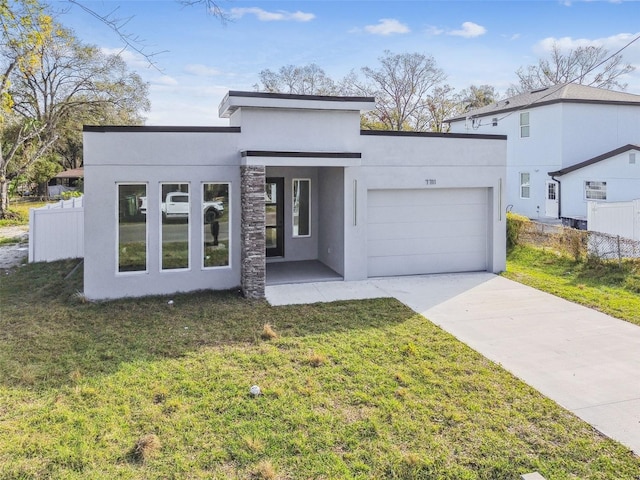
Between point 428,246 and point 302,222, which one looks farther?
point 302,222

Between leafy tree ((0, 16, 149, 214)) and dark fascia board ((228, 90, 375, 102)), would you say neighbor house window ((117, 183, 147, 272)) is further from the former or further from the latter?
leafy tree ((0, 16, 149, 214))

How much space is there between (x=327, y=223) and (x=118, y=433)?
8487 mm

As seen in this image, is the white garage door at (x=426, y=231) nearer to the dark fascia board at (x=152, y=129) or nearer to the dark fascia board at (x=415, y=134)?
the dark fascia board at (x=415, y=134)

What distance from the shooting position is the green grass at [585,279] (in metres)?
9.00

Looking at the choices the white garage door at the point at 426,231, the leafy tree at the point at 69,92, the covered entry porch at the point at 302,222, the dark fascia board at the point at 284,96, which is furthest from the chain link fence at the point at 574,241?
the leafy tree at the point at 69,92

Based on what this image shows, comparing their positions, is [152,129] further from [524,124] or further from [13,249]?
[524,124]

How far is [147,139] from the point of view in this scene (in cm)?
938

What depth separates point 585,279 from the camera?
36.5 ft

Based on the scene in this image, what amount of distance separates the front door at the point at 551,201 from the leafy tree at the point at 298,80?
2083 centimetres

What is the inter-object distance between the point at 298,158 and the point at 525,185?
19.2 metres

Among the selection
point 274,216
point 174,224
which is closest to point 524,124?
point 274,216

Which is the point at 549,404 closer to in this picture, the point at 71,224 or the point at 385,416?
the point at 385,416

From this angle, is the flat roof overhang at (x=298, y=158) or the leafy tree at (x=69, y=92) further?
the leafy tree at (x=69, y=92)

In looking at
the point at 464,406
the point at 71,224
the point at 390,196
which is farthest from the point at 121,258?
the point at 464,406
